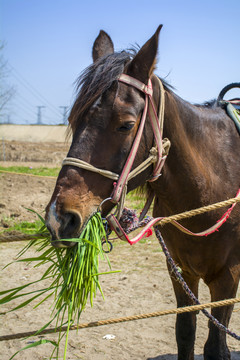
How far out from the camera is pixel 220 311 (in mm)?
2607

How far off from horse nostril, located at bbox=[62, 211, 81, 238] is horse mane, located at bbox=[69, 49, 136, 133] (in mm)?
542

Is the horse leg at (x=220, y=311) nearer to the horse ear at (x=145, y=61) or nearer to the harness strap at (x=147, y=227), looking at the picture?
the harness strap at (x=147, y=227)

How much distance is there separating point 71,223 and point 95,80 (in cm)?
82

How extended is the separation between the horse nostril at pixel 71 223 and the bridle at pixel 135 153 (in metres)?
0.20

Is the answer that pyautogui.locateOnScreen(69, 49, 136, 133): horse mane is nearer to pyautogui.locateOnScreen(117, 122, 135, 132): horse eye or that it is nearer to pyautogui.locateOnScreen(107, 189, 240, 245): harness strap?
pyautogui.locateOnScreen(117, 122, 135, 132): horse eye

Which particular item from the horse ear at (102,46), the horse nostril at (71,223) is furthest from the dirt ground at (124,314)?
the horse ear at (102,46)

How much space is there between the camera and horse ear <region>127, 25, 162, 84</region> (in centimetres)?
200

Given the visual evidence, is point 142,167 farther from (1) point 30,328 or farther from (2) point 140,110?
(1) point 30,328

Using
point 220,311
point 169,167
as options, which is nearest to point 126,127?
point 169,167

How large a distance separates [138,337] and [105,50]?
9.10 ft

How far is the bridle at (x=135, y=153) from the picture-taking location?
1867 mm

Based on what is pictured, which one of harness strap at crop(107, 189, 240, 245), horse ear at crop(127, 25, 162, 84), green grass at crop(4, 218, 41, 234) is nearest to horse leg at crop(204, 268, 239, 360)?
harness strap at crop(107, 189, 240, 245)

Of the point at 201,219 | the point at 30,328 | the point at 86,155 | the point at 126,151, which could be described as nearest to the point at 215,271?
the point at 201,219

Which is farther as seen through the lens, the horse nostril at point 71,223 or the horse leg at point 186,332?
the horse leg at point 186,332
